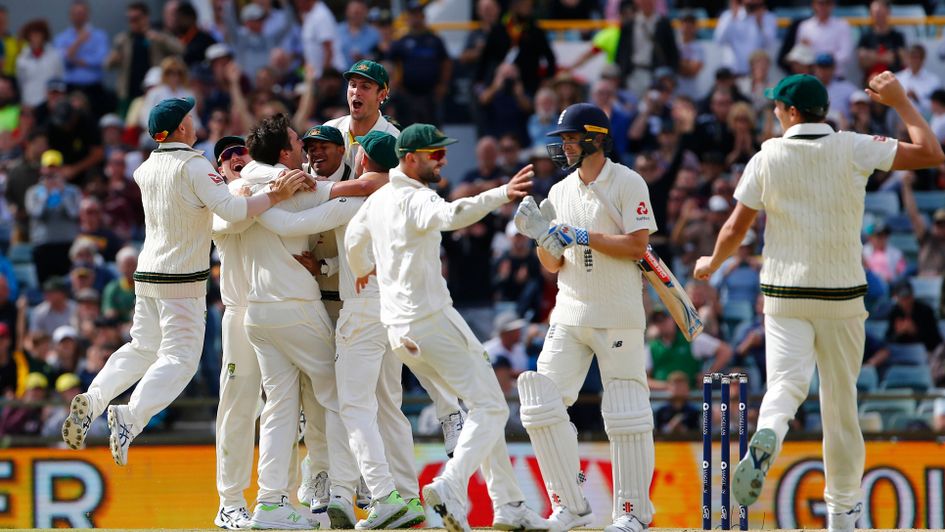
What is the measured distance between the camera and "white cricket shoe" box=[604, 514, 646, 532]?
28.2 feet

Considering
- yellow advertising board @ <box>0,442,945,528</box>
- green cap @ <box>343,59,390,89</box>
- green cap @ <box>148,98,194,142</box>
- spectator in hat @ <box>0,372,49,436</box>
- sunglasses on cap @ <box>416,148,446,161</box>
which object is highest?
green cap @ <box>343,59,390,89</box>

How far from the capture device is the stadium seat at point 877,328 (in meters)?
15.5

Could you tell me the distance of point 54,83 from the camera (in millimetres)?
18875

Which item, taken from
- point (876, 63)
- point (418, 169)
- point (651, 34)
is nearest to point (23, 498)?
point (418, 169)

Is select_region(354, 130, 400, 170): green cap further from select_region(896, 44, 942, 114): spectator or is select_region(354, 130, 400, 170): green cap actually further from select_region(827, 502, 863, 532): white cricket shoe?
select_region(896, 44, 942, 114): spectator

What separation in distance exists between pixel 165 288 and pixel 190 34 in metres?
10.5

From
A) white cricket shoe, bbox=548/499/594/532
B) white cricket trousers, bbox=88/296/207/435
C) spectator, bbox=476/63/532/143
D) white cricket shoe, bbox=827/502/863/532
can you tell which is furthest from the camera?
spectator, bbox=476/63/532/143

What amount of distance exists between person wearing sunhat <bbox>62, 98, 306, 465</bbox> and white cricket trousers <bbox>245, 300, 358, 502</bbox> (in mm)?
485

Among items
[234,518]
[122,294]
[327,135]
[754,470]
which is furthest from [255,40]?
[754,470]

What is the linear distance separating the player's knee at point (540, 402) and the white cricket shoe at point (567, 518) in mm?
497

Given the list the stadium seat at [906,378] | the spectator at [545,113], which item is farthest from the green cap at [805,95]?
the spectator at [545,113]

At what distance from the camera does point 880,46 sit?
18828 millimetres

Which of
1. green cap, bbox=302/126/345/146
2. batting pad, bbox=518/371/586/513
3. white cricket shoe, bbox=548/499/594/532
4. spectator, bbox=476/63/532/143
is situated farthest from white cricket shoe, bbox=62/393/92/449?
spectator, bbox=476/63/532/143

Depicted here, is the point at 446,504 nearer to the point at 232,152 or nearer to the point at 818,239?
the point at 818,239
